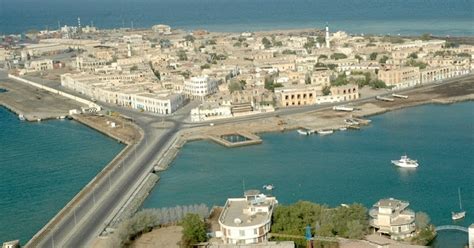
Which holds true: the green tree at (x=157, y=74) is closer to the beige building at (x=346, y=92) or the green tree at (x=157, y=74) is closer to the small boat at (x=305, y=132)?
the beige building at (x=346, y=92)

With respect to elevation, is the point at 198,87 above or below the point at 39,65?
below

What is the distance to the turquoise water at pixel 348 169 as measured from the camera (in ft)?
41.3

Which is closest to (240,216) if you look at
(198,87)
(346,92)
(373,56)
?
(346,92)

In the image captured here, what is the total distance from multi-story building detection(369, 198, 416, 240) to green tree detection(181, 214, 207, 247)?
2.64 m

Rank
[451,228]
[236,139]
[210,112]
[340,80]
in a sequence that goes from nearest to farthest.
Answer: [451,228] → [236,139] → [210,112] → [340,80]

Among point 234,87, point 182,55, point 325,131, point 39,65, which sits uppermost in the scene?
point 182,55

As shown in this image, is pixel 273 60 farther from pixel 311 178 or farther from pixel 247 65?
pixel 311 178

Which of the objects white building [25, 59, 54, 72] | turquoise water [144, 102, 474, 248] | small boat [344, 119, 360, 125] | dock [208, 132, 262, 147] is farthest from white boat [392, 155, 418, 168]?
white building [25, 59, 54, 72]

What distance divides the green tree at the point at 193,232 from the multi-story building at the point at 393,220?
264cm

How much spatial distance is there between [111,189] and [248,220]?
4.53 m

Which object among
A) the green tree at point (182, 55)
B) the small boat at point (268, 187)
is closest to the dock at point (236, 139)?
the small boat at point (268, 187)

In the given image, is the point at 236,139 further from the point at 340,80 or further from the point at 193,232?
the point at 193,232

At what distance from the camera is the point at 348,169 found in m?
14.4

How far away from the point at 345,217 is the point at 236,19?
51981 mm
